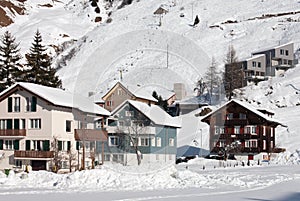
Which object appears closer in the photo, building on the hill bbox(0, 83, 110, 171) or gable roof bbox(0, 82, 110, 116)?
building on the hill bbox(0, 83, 110, 171)

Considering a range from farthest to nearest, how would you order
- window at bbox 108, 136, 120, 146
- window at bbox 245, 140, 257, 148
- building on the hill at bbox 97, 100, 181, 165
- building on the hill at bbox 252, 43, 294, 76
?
building on the hill at bbox 252, 43, 294, 76 → window at bbox 245, 140, 257, 148 → window at bbox 108, 136, 120, 146 → building on the hill at bbox 97, 100, 181, 165

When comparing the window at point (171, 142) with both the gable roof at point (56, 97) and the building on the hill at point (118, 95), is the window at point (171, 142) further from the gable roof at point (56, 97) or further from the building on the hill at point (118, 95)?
the building on the hill at point (118, 95)

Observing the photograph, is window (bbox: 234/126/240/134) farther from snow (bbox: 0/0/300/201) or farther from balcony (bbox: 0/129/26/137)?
balcony (bbox: 0/129/26/137)

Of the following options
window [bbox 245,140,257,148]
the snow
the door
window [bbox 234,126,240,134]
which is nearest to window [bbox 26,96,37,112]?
the door

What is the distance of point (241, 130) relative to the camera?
211 ft

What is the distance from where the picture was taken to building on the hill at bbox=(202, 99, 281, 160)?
62606mm

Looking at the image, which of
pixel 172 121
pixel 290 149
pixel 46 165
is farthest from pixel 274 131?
pixel 46 165

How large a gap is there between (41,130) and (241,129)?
26.7m

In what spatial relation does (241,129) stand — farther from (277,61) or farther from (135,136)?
(277,61)

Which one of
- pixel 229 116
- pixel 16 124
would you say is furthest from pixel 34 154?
pixel 229 116

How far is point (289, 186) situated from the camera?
28.5 m

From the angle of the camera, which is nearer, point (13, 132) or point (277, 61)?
point (13, 132)

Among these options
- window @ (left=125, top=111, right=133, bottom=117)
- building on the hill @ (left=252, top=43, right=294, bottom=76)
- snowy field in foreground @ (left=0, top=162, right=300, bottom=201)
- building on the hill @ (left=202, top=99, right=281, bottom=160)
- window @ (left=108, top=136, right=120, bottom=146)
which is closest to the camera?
snowy field in foreground @ (left=0, top=162, right=300, bottom=201)

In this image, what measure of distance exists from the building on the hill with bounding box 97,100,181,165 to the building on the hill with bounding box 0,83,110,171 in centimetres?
369
